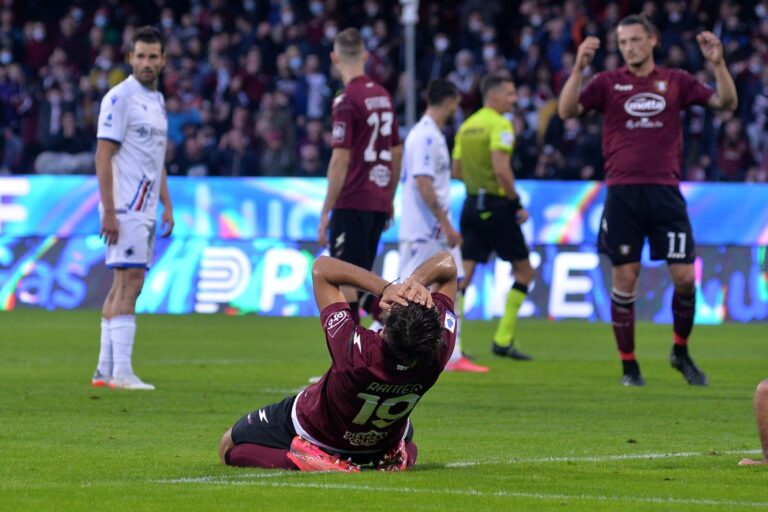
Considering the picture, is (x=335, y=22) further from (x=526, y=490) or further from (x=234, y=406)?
(x=526, y=490)

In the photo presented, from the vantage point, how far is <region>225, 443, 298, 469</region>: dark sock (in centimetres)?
741

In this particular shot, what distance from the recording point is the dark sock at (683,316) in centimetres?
1248

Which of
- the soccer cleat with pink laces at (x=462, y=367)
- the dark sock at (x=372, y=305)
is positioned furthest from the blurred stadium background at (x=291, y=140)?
the soccer cleat with pink laces at (x=462, y=367)

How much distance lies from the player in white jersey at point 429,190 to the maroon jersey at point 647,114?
1.90 meters

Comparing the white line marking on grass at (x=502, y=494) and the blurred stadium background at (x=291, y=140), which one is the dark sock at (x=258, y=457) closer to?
the white line marking on grass at (x=502, y=494)

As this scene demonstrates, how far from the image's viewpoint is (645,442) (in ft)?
29.0

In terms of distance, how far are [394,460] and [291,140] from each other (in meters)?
19.6

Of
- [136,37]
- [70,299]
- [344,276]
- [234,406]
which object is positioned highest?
[136,37]

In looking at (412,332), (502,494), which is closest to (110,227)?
(412,332)

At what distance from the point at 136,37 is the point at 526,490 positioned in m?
5.98

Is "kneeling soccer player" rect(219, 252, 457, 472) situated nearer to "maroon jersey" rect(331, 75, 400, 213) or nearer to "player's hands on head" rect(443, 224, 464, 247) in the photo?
"maroon jersey" rect(331, 75, 400, 213)

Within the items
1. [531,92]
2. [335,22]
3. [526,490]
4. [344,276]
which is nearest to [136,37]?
[344,276]

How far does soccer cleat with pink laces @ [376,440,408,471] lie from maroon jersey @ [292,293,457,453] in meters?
0.07

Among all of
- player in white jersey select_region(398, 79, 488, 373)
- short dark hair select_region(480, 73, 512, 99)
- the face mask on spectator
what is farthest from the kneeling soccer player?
the face mask on spectator
